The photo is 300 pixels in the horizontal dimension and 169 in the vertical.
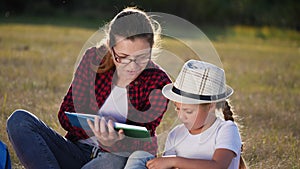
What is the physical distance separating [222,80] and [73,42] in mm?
9321

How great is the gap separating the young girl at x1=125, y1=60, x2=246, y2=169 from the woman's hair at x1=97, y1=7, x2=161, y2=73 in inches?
16.7

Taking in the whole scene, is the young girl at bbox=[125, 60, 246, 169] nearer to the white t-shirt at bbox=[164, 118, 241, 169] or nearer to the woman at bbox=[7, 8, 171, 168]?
the white t-shirt at bbox=[164, 118, 241, 169]

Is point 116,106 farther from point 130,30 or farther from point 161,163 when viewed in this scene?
point 161,163

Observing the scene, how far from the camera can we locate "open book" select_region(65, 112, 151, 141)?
11.2 ft

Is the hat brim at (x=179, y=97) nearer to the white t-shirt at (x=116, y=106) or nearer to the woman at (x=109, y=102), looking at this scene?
the woman at (x=109, y=102)

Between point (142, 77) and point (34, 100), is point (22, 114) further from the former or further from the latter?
point (34, 100)

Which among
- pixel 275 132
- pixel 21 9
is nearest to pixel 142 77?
pixel 275 132

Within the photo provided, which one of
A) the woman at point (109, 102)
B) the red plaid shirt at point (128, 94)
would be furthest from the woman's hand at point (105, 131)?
the red plaid shirt at point (128, 94)

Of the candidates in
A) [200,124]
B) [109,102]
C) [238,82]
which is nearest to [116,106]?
[109,102]

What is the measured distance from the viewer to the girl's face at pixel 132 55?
3.81m

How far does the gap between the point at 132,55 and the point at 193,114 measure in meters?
0.58

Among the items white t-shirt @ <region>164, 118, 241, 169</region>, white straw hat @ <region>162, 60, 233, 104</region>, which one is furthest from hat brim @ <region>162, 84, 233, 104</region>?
white t-shirt @ <region>164, 118, 241, 169</region>

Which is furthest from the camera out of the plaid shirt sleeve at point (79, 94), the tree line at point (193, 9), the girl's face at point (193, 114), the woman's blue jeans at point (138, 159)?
the tree line at point (193, 9)

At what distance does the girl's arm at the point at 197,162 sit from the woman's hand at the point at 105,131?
24cm
